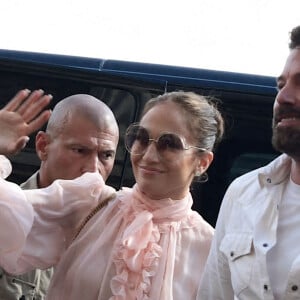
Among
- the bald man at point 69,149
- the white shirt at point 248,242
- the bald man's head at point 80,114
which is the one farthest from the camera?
the bald man's head at point 80,114

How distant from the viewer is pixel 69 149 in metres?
2.66

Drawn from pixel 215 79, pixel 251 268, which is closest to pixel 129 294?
pixel 251 268

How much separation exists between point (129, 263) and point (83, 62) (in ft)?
5.41

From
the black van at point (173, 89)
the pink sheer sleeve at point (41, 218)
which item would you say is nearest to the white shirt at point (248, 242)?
the pink sheer sleeve at point (41, 218)

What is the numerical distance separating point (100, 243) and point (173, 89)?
126 cm

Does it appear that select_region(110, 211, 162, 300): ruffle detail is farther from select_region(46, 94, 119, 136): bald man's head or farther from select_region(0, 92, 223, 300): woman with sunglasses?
select_region(46, 94, 119, 136): bald man's head

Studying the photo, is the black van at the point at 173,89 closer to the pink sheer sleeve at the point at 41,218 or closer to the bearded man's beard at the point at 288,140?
the pink sheer sleeve at the point at 41,218

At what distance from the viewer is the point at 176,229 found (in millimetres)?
2379

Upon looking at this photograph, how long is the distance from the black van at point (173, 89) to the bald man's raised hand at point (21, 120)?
3.24ft

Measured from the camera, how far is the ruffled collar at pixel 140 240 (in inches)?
87.5

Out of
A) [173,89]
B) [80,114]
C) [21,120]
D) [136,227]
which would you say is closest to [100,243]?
Answer: [136,227]

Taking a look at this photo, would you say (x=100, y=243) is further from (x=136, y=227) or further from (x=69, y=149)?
(x=69, y=149)

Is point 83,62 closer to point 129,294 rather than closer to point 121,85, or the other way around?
point 121,85

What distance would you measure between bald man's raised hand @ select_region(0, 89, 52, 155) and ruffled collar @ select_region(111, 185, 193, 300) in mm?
423
